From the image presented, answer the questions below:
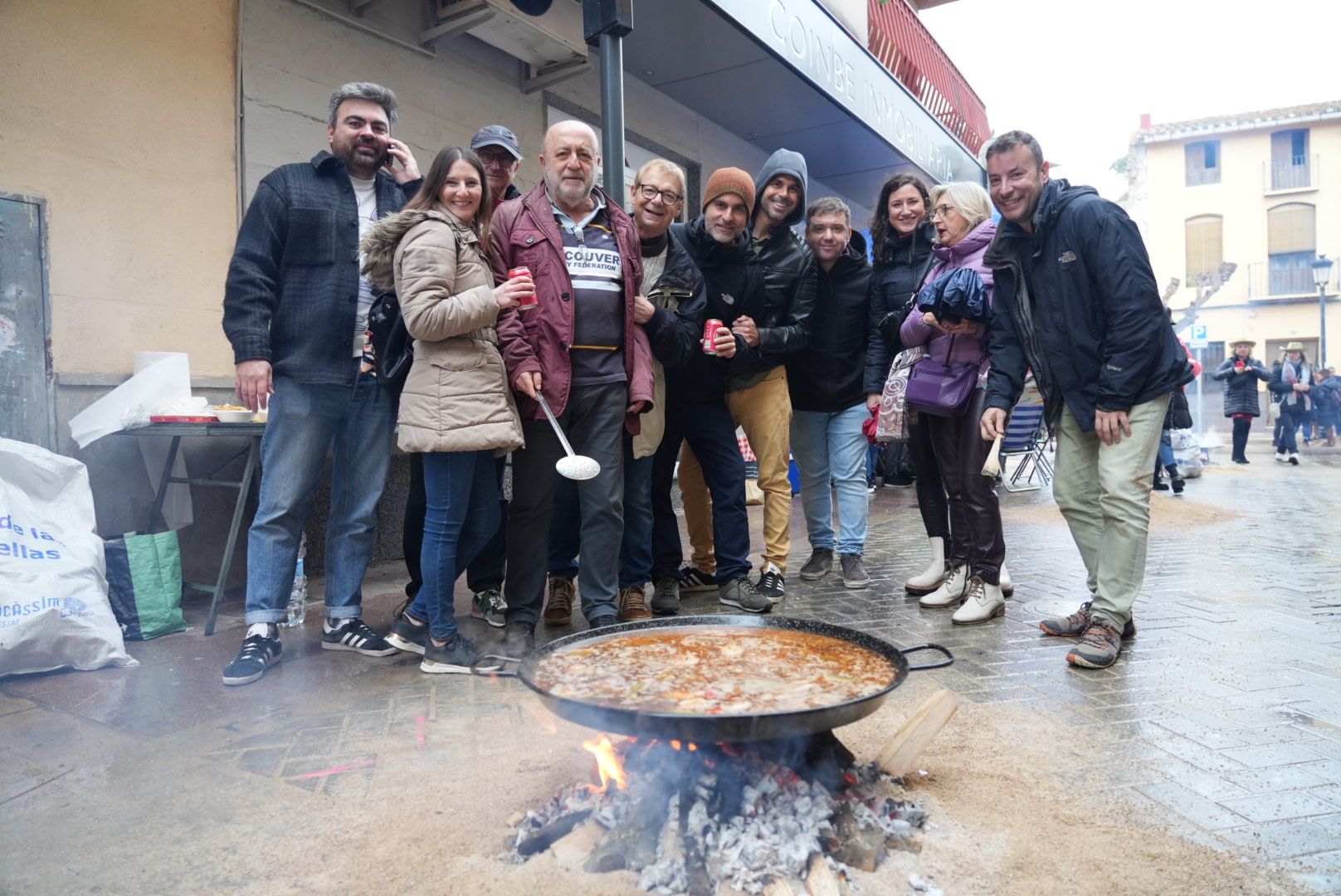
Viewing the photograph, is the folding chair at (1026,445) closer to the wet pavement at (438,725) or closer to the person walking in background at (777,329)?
the wet pavement at (438,725)

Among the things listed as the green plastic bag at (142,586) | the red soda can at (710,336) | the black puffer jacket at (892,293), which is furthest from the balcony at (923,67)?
the green plastic bag at (142,586)

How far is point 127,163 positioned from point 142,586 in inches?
98.7

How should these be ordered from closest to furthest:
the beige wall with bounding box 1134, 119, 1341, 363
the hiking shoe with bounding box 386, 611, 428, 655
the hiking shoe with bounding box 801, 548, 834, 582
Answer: the hiking shoe with bounding box 386, 611, 428, 655 → the hiking shoe with bounding box 801, 548, 834, 582 → the beige wall with bounding box 1134, 119, 1341, 363

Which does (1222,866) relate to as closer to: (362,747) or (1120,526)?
(1120,526)

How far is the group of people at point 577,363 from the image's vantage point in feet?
11.7

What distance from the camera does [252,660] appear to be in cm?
356

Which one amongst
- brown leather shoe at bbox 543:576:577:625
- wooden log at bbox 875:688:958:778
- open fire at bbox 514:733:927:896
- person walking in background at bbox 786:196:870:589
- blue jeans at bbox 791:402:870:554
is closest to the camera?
open fire at bbox 514:733:927:896

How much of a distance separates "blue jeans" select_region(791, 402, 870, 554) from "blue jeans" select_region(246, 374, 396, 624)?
2.54 m

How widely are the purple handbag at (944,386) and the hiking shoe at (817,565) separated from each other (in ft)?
4.40

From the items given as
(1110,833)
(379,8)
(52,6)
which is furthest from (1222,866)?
(379,8)

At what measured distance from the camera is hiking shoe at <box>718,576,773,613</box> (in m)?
4.59

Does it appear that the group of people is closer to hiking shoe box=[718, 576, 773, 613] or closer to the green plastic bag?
hiking shoe box=[718, 576, 773, 613]

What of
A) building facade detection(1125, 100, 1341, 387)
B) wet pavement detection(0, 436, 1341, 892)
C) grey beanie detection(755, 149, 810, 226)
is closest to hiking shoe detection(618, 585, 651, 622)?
wet pavement detection(0, 436, 1341, 892)

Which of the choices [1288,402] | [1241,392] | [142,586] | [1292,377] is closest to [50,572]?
[142,586]
